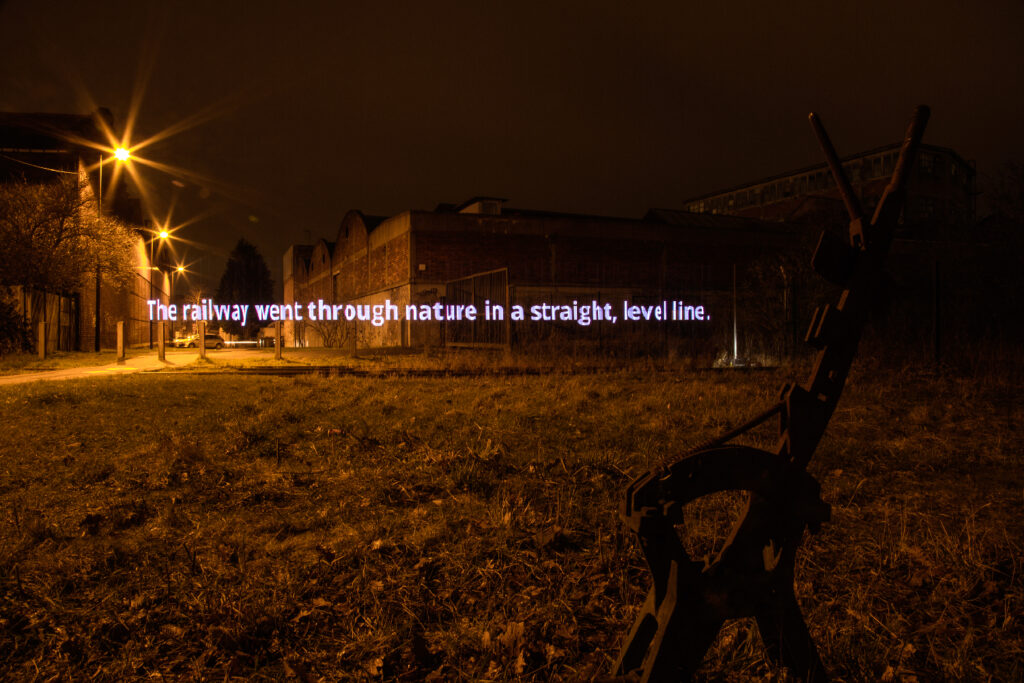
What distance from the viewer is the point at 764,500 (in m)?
1.64

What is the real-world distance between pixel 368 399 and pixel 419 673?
5.45 meters

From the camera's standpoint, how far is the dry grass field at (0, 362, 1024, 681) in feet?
7.73

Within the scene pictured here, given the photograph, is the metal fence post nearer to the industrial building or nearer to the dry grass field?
the industrial building

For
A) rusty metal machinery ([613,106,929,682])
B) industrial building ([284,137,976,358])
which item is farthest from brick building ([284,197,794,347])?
rusty metal machinery ([613,106,929,682])

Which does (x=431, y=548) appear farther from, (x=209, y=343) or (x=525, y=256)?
(x=209, y=343)

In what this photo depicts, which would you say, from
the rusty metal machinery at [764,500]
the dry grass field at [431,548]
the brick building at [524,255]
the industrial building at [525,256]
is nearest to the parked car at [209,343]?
the industrial building at [525,256]

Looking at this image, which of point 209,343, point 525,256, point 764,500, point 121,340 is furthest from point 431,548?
point 209,343

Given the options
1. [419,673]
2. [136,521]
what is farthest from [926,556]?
[136,521]

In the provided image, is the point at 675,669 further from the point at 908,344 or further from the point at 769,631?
the point at 908,344

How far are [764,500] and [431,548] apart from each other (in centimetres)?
199

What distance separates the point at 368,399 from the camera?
7539mm

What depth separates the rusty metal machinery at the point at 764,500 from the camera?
153 centimetres

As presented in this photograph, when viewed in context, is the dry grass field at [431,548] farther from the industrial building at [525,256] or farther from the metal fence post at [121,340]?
the industrial building at [525,256]

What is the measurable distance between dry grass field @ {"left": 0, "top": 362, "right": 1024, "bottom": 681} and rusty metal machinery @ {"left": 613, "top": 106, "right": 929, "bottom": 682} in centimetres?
75
